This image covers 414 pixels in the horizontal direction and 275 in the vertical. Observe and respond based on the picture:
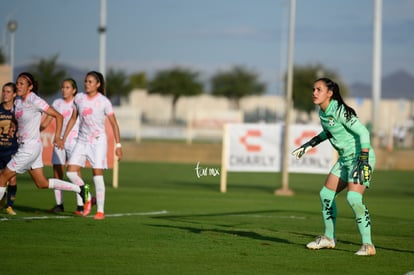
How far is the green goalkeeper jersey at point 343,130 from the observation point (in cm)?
1195

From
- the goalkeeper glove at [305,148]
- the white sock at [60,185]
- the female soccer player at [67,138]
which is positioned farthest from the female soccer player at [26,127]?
the goalkeeper glove at [305,148]

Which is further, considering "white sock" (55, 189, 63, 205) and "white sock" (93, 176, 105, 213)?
"white sock" (55, 189, 63, 205)

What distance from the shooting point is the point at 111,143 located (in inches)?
981

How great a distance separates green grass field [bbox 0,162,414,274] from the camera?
1055 centimetres

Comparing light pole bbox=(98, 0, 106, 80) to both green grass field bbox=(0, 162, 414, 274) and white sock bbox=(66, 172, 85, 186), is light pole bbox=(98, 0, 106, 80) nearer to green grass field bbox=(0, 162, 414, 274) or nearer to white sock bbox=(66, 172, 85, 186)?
green grass field bbox=(0, 162, 414, 274)

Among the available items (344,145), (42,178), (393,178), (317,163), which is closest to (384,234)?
(344,145)

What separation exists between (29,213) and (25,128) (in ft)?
6.53

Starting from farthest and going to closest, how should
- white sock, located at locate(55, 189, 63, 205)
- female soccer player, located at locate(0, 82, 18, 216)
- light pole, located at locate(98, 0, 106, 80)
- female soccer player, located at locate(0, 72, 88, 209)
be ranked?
light pole, located at locate(98, 0, 106, 80) → white sock, located at locate(55, 189, 63, 205) → female soccer player, located at locate(0, 82, 18, 216) → female soccer player, located at locate(0, 72, 88, 209)

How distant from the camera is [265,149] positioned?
2594 centimetres

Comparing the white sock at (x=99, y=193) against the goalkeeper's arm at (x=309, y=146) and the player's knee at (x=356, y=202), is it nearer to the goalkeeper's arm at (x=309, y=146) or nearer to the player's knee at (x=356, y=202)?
the goalkeeper's arm at (x=309, y=146)

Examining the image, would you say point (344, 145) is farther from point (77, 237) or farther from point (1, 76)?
point (1, 76)

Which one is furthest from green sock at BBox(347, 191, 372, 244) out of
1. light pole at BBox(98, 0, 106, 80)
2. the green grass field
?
light pole at BBox(98, 0, 106, 80)

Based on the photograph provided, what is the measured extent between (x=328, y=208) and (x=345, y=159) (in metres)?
0.74

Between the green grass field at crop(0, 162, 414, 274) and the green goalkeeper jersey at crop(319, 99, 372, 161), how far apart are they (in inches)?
53.8
